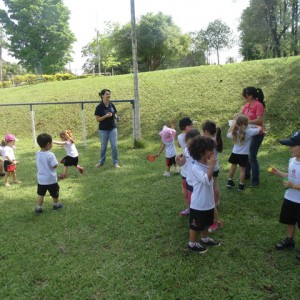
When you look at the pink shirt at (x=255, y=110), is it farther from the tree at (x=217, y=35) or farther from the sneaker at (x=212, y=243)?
the tree at (x=217, y=35)

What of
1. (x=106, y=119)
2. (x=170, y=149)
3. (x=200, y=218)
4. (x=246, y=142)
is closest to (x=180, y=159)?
(x=200, y=218)

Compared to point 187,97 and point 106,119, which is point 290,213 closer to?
point 106,119

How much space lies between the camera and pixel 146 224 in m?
4.11

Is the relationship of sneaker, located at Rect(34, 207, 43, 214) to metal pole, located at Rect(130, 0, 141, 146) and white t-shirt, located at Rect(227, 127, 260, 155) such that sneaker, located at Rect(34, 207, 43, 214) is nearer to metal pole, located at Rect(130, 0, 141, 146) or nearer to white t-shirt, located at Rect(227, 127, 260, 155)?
white t-shirt, located at Rect(227, 127, 260, 155)

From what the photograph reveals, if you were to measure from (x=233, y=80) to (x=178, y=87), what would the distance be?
2.31m

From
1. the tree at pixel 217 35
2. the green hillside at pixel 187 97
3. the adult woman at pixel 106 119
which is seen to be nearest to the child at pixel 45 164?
the adult woman at pixel 106 119

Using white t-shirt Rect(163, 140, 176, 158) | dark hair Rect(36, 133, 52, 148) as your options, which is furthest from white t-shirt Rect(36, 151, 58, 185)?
white t-shirt Rect(163, 140, 176, 158)

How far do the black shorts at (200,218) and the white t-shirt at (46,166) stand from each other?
222 cm

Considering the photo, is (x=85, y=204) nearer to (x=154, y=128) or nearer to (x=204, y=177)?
(x=204, y=177)

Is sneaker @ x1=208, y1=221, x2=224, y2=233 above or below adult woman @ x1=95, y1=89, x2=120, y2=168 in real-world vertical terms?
below

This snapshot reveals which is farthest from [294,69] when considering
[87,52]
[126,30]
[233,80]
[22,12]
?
[87,52]

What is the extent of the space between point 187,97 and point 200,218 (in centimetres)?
964

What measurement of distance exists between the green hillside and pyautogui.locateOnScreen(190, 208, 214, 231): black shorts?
670cm

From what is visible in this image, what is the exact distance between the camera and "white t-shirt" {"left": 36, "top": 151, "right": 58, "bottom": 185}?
444 cm
